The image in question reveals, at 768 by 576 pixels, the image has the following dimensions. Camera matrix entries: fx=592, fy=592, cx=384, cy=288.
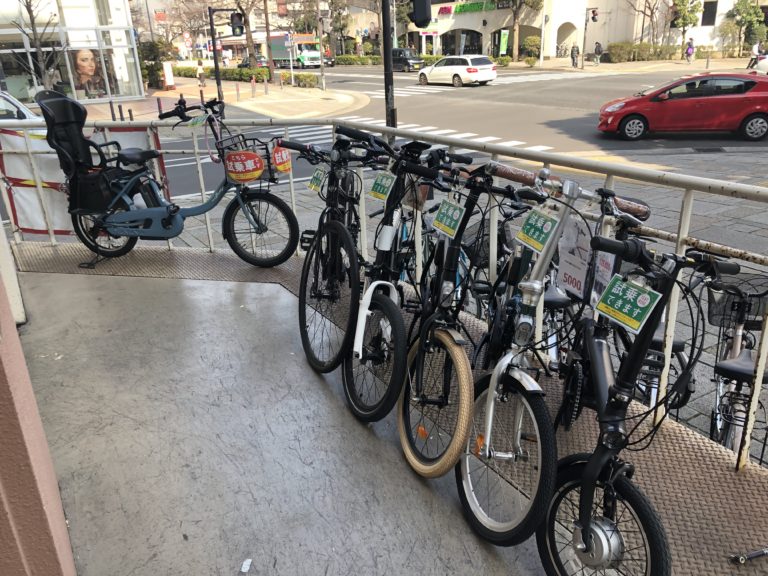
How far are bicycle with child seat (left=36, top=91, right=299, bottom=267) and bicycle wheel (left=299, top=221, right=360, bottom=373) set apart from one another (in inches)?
52.9

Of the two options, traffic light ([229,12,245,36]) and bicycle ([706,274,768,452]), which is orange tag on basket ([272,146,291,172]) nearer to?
bicycle ([706,274,768,452])

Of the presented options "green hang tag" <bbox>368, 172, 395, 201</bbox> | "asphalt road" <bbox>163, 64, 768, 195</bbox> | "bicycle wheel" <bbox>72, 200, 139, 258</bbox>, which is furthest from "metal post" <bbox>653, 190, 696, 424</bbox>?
"asphalt road" <bbox>163, 64, 768, 195</bbox>

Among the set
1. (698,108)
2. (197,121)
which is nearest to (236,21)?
(698,108)

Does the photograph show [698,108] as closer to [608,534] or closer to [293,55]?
[608,534]

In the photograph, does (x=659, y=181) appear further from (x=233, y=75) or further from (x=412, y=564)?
(x=233, y=75)

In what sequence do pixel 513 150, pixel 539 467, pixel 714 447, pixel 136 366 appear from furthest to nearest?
1. pixel 136 366
2. pixel 513 150
3. pixel 714 447
4. pixel 539 467

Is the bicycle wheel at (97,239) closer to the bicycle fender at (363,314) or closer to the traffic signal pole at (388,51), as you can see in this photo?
the bicycle fender at (363,314)

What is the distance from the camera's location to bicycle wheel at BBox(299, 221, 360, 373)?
3221 millimetres

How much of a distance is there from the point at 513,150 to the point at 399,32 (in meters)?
54.2

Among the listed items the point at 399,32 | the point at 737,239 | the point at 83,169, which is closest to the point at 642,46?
the point at 399,32

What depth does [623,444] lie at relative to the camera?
172 centimetres

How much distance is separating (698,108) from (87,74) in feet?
61.8

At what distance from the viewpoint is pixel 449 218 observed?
253 centimetres

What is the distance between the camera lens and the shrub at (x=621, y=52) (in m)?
36.8
